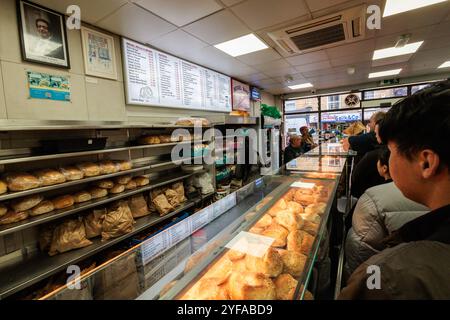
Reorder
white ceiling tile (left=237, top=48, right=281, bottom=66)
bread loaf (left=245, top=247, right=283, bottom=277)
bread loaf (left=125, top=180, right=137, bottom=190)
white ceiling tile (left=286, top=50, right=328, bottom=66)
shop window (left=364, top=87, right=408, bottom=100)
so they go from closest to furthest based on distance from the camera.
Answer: bread loaf (left=245, top=247, right=283, bottom=277)
bread loaf (left=125, top=180, right=137, bottom=190)
white ceiling tile (left=237, top=48, right=281, bottom=66)
white ceiling tile (left=286, top=50, right=328, bottom=66)
shop window (left=364, top=87, right=408, bottom=100)

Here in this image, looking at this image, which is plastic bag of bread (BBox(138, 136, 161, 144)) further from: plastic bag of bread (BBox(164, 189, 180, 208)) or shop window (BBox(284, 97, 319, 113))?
shop window (BBox(284, 97, 319, 113))

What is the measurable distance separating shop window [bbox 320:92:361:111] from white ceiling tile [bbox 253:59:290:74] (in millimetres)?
3678

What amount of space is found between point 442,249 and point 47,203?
2.60m

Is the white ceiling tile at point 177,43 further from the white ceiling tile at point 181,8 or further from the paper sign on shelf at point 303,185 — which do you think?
the paper sign on shelf at point 303,185

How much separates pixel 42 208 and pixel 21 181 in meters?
0.30

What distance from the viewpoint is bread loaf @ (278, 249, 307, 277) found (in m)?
0.90

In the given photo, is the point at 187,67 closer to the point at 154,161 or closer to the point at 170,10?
the point at 170,10

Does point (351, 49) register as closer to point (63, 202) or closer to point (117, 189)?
point (117, 189)

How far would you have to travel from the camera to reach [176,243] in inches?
46.3

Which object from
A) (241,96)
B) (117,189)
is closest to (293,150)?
(241,96)

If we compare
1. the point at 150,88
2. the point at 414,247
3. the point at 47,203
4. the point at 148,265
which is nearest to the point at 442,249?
the point at 414,247

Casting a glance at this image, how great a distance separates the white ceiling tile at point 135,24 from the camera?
7.50 feet

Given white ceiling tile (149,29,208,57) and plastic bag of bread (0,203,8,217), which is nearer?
plastic bag of bread (0,203,8,217)

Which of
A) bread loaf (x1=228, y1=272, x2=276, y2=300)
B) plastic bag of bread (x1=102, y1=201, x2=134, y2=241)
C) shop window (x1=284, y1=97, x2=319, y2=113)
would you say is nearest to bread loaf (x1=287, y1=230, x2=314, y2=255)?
bread loaf (x1=228, y1=272, x2=276, y2=300)
